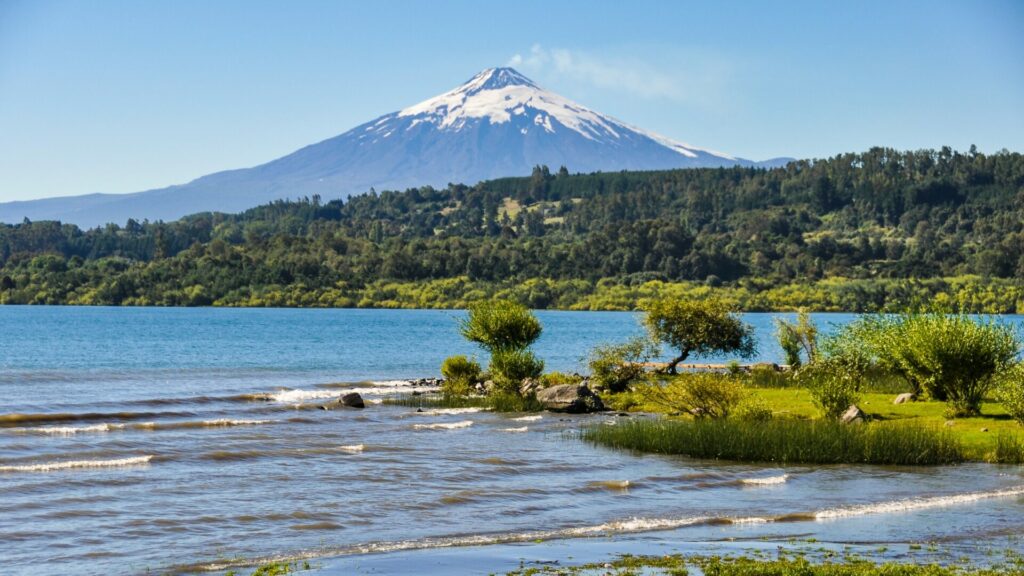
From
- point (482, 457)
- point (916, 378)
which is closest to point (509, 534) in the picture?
point (482, 457)

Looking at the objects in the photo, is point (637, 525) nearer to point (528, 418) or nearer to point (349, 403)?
point (528, 418)

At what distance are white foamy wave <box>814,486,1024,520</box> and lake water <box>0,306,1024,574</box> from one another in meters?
0.06

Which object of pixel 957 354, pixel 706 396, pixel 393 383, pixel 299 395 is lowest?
pixel 393 383

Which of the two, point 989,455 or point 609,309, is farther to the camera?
point 609,309

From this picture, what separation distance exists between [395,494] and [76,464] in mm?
10002

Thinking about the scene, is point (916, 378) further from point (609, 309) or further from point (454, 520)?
point (609, 309)

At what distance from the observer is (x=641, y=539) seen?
2130 cm

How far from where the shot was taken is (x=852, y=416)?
114 ft

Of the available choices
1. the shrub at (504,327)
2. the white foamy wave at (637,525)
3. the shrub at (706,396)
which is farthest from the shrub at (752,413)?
the shrub at (504,327)

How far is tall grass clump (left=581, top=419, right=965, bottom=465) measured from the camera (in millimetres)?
30266

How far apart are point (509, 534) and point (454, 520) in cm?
183

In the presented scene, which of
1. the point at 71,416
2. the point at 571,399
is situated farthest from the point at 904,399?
the point at 71,416

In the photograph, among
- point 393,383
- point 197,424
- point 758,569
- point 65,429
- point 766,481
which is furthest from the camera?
point 393,383

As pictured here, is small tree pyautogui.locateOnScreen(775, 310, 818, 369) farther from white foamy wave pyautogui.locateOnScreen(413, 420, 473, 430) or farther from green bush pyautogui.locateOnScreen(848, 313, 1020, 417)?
white foamy wave pyautogui.locateOnScreen(413, 420, 473, 430)
